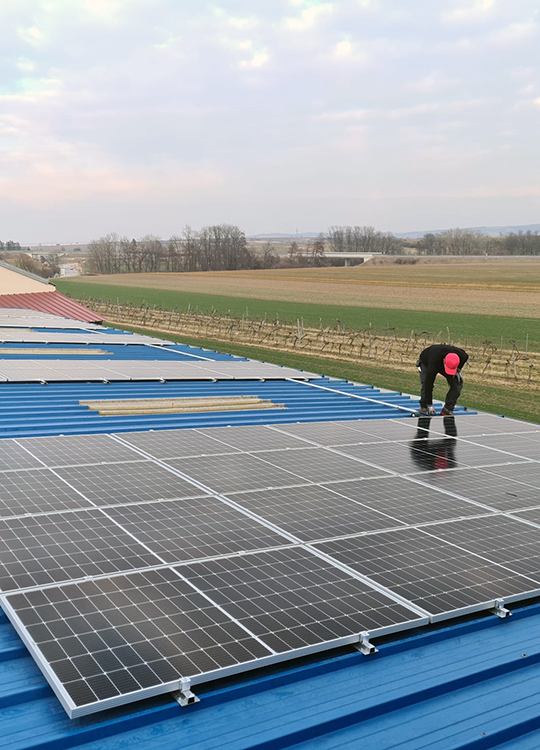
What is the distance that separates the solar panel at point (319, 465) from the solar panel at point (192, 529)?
2.28m

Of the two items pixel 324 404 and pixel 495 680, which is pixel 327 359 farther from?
pixel 495 680

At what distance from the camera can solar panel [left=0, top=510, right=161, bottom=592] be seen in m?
7.17

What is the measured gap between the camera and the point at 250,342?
54.8 m

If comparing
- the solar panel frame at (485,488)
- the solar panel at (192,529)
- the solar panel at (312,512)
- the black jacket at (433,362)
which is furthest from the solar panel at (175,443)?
the black jacket at (433,362)

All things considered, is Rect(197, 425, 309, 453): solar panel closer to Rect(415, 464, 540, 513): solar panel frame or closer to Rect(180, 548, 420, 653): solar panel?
Rect(415, 464, 540, 513): solar panel frame

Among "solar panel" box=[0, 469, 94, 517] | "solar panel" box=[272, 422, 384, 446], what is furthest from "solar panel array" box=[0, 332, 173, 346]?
"solar panel" box=[0, 469, 94, 517]

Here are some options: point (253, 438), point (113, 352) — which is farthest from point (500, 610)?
point (113, 352)

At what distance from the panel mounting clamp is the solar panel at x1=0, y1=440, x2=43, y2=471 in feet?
20.2

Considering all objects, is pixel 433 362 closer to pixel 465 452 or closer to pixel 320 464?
pixel 465 452

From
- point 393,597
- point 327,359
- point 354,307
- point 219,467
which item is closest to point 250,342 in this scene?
point 327,359

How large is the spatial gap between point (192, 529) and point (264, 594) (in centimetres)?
180

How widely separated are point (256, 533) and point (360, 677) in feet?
8.39

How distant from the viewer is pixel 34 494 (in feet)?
31.3

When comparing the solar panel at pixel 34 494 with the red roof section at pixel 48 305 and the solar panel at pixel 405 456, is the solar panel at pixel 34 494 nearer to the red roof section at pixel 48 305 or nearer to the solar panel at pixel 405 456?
the solar panel at pixel 405 456
